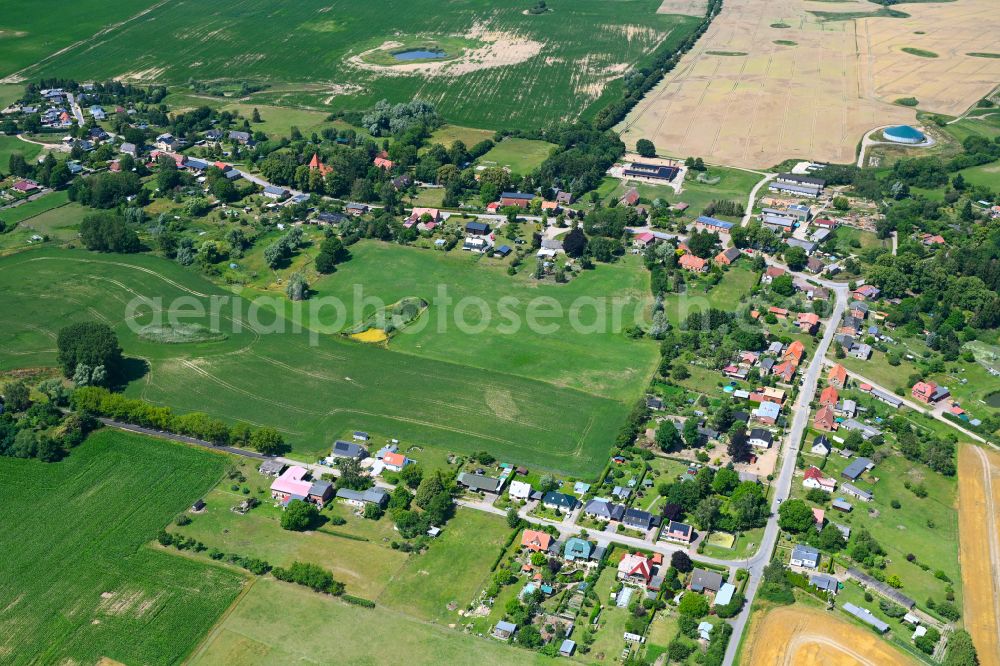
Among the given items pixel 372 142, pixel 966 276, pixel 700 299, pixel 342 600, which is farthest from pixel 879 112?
pixel 342 600

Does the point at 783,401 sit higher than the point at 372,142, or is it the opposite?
the point at 372,142

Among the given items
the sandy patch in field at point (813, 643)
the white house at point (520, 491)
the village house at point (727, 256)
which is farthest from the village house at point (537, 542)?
the village house at point (727, 256)

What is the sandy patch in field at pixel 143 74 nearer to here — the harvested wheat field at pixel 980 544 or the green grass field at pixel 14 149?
the green grass field at pixel 14 149

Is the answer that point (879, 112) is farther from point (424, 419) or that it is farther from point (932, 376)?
point (424, 419)

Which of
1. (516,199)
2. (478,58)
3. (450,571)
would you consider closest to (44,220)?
(516,199)

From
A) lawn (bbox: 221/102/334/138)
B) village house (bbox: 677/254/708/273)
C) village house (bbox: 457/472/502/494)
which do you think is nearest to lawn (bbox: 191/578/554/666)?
village house (bbox: 457/472/502/494)

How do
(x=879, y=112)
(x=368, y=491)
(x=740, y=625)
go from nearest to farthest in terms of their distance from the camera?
(x=740, y=625)
(x=368, y=491)
(x=879, y=112)
